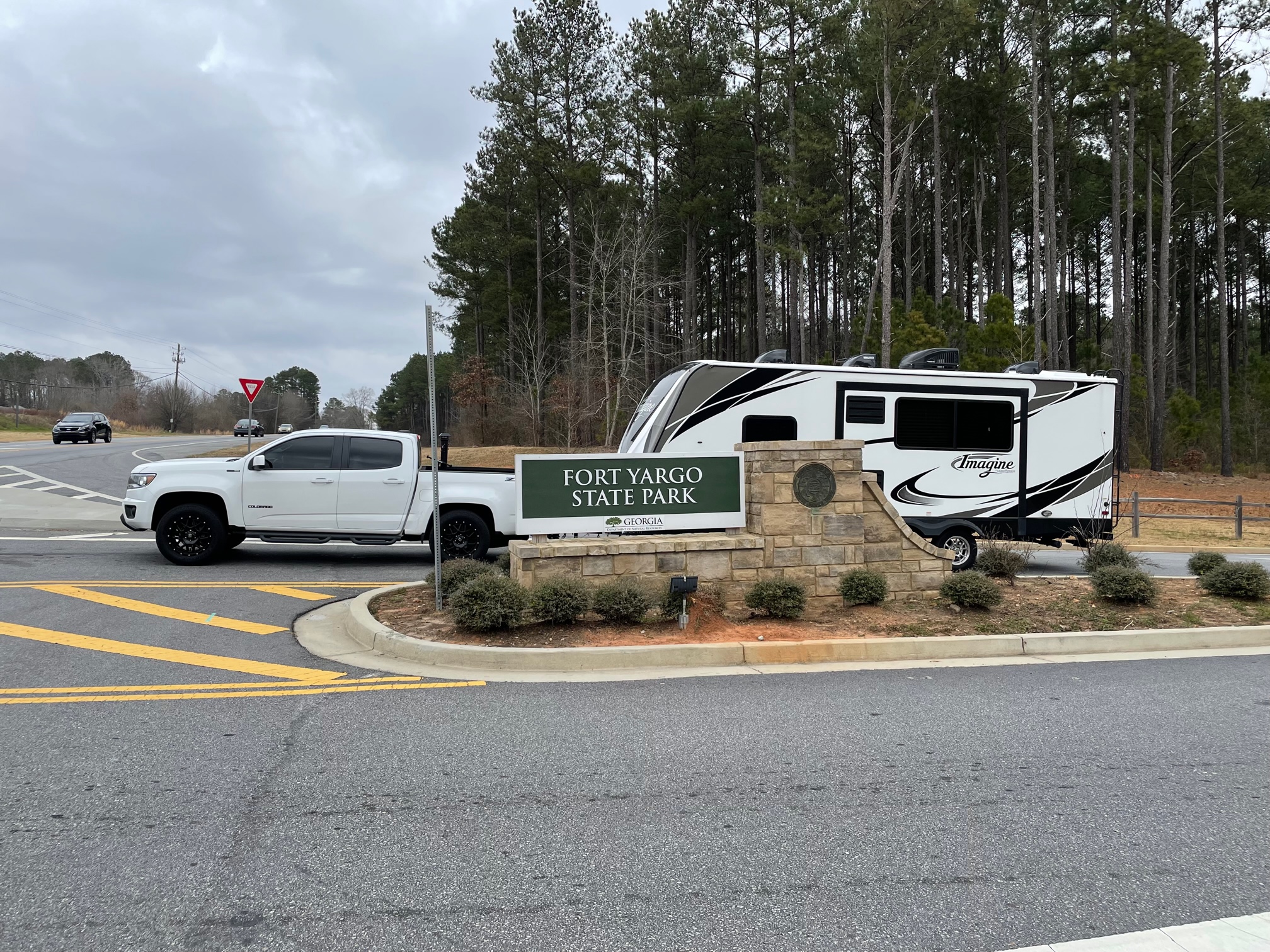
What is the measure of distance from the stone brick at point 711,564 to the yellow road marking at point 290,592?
432 centimetres

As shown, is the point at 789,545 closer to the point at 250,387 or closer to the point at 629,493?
the point at 629,493

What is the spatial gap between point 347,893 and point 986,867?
2.67 meters

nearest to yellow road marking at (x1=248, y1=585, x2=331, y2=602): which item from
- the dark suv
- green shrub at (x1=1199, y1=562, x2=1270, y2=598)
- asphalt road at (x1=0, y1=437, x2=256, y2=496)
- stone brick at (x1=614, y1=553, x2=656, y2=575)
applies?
stone brick at (x1=614, y1=553, x2=656, y2=575)

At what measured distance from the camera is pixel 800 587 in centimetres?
772

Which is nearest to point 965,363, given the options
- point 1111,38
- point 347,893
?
point 1111,38

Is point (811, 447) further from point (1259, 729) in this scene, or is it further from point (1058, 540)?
point (1058, 540)

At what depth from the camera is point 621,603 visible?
7.36 meters

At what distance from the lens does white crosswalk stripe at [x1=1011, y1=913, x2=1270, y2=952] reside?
9.43 ft

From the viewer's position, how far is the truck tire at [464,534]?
1106cm

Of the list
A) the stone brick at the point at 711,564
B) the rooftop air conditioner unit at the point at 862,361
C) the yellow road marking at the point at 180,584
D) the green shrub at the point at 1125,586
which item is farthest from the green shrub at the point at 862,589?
the yellow road marking at the point at 180,584

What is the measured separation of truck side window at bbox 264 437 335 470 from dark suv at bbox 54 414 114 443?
115 ft

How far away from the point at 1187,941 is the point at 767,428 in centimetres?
852

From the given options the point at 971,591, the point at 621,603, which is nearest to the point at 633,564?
the point at 621,603

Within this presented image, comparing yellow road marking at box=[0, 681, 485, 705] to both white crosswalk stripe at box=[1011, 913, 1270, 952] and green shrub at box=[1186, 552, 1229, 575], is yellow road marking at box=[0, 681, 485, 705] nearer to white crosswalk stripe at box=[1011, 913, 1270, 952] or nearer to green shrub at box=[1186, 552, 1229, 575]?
white crosswalk stripe at box=[1011, 913, 1270, 952]
